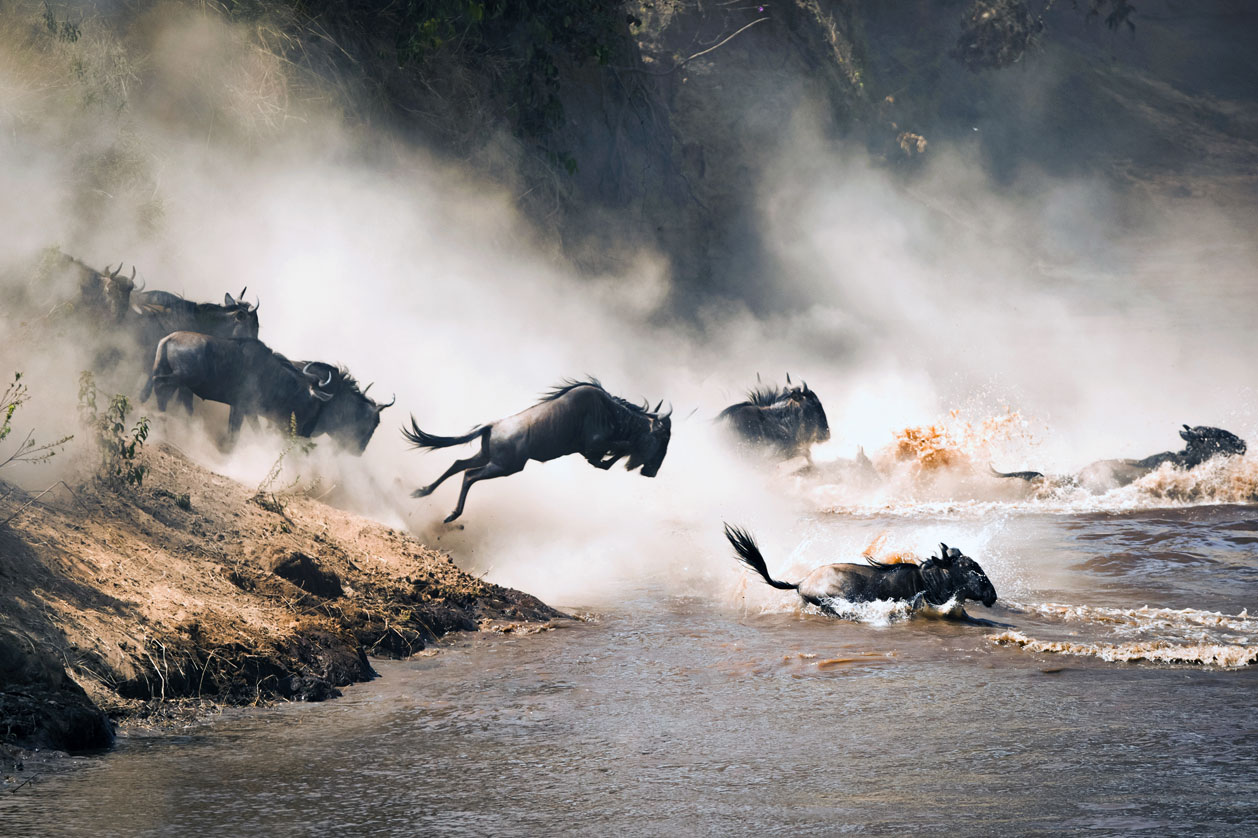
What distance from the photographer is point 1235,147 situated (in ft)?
130

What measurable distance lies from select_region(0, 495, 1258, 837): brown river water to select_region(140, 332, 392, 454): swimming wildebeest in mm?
3946

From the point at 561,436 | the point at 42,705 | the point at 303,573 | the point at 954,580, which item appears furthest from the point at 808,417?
the point at 42,705

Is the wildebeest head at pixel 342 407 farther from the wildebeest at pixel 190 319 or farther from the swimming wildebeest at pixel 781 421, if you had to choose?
the swimming wildebeest at pixel 781 421

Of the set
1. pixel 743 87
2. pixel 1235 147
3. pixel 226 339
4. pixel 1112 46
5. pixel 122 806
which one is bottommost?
pixel 122 806

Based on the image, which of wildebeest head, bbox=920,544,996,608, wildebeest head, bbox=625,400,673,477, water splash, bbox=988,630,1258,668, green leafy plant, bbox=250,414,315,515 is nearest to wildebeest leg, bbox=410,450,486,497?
green leafy plant, bbox=250,414,315,515

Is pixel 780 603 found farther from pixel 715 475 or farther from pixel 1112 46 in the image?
pixel 1112 46

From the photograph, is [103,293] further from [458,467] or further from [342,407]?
[458,467]

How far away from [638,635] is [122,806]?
Result: 4.12 meters

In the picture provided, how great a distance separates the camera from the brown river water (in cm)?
438

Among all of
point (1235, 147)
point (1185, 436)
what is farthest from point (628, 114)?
point (1235, 147)

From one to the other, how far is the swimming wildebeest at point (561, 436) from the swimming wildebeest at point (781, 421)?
4535 millimetres

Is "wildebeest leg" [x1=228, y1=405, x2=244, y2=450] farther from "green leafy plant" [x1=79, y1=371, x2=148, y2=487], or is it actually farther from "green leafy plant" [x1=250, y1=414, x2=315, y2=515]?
"green leafy plant" [x1=79, y1=371, x2=148, y2=487]

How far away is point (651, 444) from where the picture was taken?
1204 centimetres

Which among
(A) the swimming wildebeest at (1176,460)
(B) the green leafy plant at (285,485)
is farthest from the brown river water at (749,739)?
(A) the swimming wildebeest at (1176,460)
